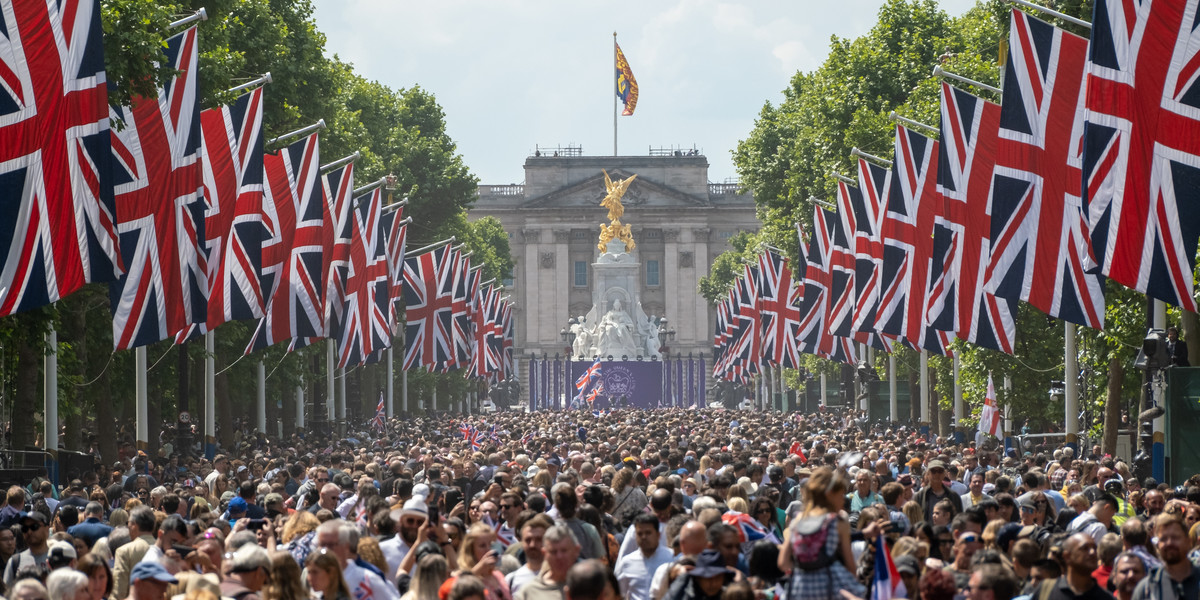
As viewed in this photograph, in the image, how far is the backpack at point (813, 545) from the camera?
891cm

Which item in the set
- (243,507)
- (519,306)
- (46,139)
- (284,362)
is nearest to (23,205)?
(46,139)

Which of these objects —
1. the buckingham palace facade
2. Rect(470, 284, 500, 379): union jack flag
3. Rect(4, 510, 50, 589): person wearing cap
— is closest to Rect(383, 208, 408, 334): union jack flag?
Rect(470, 284, 500, 379): union jack flag

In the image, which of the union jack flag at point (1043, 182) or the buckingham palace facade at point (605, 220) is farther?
the buckingham palace facade at point (605, 220)

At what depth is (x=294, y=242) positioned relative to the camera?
2995 cm

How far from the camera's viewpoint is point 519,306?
158 meters

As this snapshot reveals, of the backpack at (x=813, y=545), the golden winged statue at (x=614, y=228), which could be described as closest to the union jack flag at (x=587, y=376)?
the golden winged statue at (x=614, y=228)

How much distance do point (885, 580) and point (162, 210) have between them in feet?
45.6

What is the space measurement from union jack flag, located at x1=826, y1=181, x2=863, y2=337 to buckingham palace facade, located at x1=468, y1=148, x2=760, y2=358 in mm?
113584

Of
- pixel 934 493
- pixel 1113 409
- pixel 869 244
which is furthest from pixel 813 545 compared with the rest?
pixel 869 244

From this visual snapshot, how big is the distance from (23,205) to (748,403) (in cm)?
8696

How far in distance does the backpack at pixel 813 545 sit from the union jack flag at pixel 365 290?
25.6m

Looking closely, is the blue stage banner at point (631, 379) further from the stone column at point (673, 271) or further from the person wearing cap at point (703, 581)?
the person wearing cap at point (703, 581)

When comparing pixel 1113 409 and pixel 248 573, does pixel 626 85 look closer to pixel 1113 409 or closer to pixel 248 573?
pixel 1113 409

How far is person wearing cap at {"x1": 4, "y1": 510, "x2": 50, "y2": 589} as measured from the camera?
501 inches
